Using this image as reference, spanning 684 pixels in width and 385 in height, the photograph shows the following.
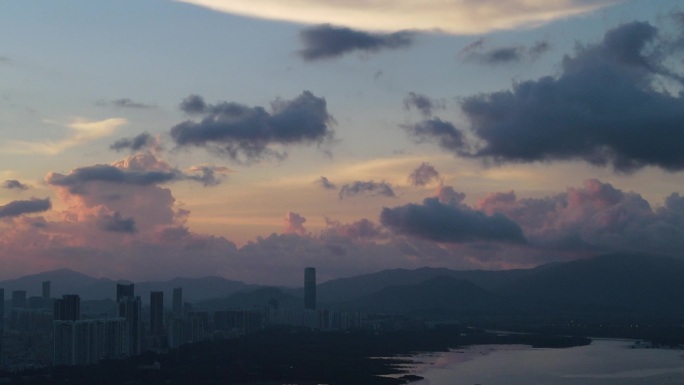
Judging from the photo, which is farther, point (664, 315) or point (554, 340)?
point (664, 315)

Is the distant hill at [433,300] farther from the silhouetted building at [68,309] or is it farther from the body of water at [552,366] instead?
the silhouetted building at [68,309]

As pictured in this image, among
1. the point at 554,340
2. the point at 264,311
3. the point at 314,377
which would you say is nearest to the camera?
the point at 314,377

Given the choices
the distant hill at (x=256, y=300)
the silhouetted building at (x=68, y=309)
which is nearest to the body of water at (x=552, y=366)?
the silhouetted building at (x=68, y=309)

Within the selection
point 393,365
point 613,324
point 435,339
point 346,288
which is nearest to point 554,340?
point 435,339

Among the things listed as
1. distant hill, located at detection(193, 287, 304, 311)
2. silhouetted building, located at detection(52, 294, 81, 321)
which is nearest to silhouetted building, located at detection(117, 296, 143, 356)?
silhouetted building, located at detection(52, 294, 81, 321)

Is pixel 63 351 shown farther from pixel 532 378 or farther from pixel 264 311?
pixel 264 311

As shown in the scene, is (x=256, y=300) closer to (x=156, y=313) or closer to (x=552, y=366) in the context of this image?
(x=156, y=313)

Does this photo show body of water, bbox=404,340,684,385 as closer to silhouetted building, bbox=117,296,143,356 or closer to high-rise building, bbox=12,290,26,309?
silhouetted building, bbox=117,296,143,356
